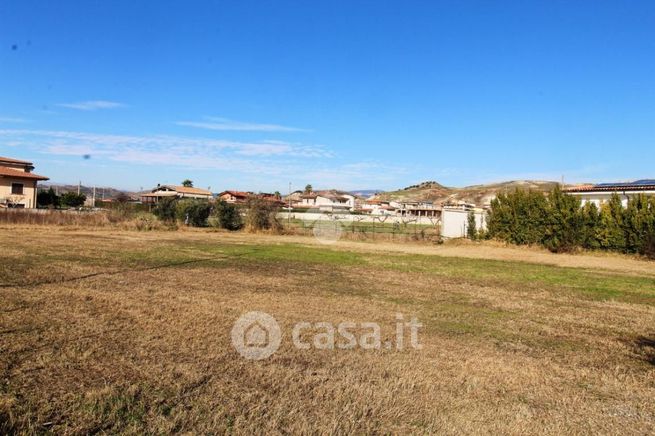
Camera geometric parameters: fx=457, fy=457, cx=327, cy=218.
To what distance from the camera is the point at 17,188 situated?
1604 inches

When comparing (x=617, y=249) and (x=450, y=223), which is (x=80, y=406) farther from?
(x=450, y=223)

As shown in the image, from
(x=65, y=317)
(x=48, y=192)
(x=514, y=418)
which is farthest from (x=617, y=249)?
(x=48, y=192)

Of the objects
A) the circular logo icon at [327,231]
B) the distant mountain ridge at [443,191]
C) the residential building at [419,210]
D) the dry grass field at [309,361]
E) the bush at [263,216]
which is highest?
the distant mountain ridge at [443,191]

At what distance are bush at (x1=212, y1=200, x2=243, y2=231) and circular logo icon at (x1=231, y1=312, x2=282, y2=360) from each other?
1027 inches

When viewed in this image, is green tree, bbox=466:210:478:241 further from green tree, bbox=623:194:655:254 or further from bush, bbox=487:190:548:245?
green tree, bbox=623:194:655:254

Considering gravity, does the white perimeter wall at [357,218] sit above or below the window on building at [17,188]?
below

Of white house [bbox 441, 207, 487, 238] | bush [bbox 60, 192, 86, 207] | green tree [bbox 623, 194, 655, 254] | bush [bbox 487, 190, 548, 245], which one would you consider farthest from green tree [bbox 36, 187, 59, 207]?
green tree [bbox 623, 194, 655, 254]

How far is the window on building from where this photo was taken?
40500 mm

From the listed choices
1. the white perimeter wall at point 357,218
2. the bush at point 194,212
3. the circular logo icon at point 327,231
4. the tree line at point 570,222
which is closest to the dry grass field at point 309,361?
the tree line at point 570,222

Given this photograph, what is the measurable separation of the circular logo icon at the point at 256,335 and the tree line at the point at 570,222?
2138 centimetres

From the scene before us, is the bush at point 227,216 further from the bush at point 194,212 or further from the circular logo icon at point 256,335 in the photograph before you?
the circular logo icon at point 256,335

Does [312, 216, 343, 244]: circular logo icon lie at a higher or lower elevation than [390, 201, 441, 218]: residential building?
lower

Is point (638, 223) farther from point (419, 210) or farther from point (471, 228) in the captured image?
point (419, 210)

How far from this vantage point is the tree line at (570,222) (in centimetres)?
2189
